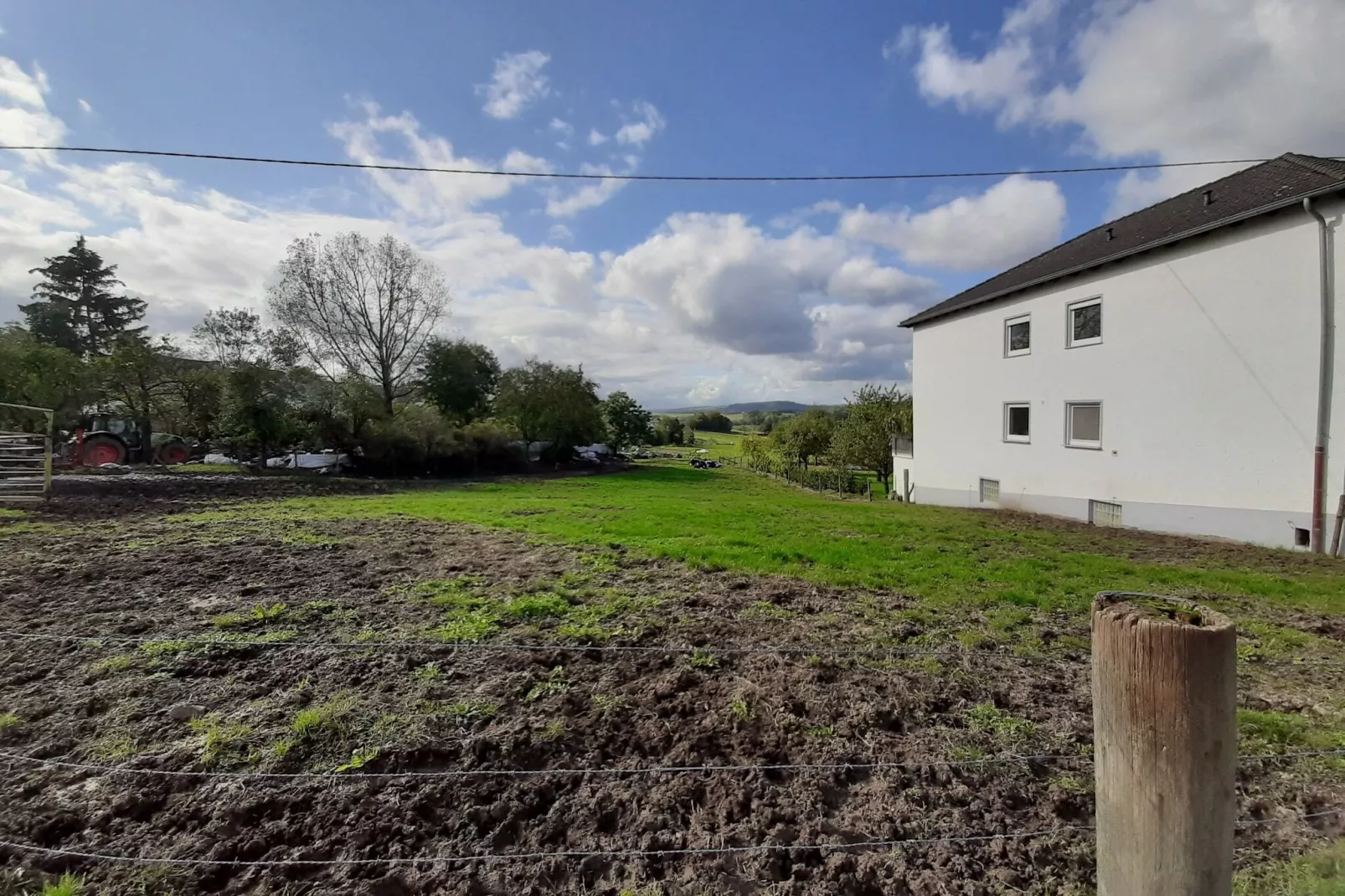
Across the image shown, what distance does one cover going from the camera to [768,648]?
454 cm

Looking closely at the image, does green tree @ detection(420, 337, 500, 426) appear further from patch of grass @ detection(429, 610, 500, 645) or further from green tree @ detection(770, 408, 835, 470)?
patch of grass @ detection(429, 610, 500, 645)

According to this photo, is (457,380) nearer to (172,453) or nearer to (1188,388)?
(172,453)

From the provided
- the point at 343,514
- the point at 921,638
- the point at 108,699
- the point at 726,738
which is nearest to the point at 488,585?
the point at 108,699

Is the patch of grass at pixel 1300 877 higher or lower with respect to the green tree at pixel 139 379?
lower

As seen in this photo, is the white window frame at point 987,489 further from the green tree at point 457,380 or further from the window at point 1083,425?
the green tree at point 457,380

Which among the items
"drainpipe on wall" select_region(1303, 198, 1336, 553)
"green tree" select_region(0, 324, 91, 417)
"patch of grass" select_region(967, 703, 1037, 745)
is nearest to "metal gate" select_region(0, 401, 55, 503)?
"green tree" select_region(0, 324, 91, 417)

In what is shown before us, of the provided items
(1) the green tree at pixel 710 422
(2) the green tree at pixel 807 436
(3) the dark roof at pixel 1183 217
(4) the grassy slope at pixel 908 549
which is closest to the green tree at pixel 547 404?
(2) the green tree at pixel 807 436

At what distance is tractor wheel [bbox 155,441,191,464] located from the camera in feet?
79.8

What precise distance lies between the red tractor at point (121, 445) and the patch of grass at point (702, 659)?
28.5 metres

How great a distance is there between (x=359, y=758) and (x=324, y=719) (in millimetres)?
515

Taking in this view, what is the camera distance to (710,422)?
4734 inches

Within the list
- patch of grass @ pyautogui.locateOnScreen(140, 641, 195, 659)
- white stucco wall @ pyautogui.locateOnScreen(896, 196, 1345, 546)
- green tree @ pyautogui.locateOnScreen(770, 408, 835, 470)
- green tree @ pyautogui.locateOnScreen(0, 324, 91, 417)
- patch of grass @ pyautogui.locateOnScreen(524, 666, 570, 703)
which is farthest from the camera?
green tree @ pyautogui.locateOnScreen(770, 408, 835, 470)

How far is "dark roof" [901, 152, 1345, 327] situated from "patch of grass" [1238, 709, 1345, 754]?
11.6 m

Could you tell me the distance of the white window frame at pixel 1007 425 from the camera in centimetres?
1580
